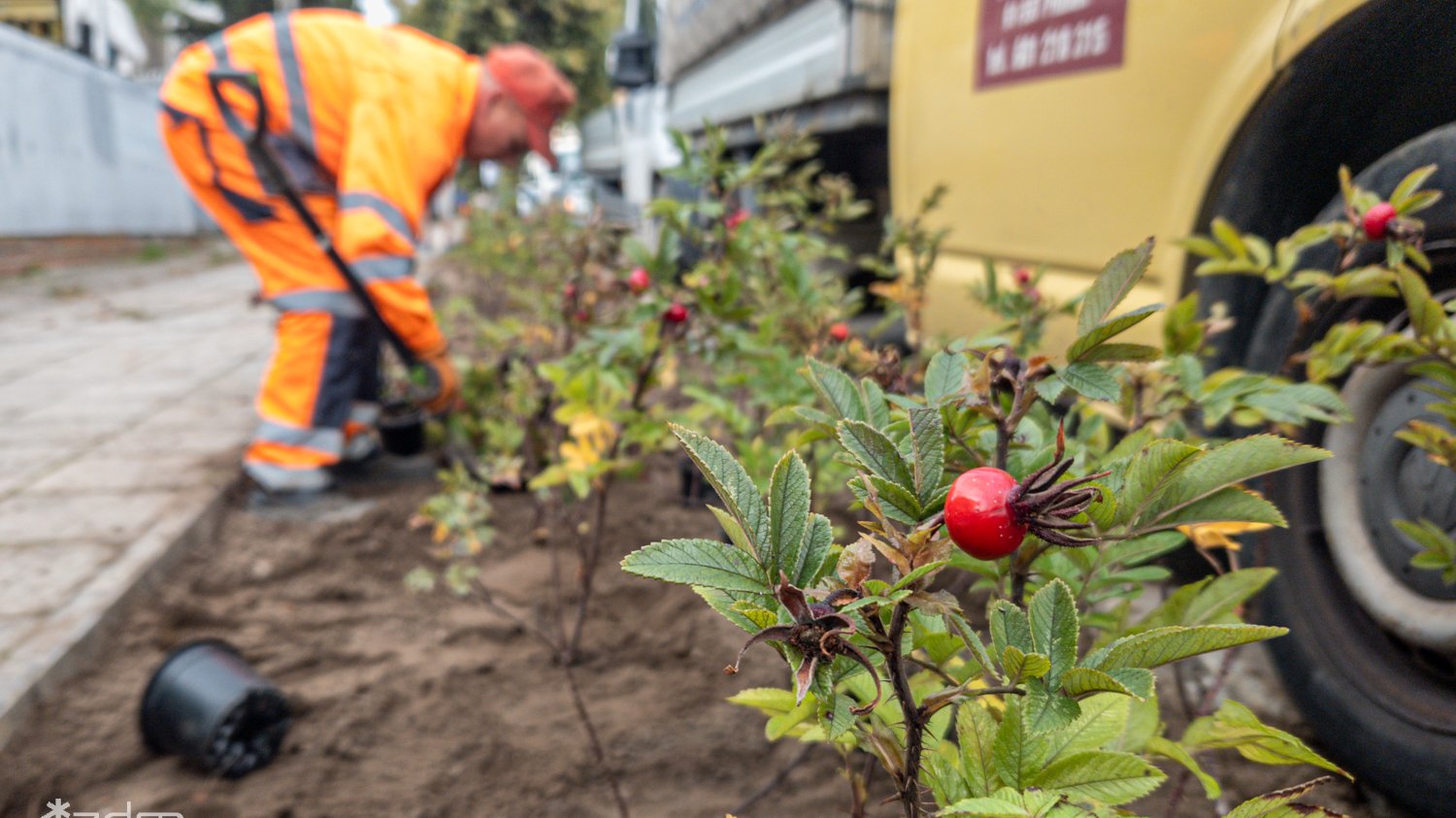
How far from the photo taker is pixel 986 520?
1.65 ft

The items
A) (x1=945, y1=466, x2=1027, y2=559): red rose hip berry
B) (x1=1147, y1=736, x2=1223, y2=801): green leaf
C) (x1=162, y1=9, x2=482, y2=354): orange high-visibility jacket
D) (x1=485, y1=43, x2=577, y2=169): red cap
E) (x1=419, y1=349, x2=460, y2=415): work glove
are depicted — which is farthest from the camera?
(x1=485, y1=43, x2=577, y2=169): red cap

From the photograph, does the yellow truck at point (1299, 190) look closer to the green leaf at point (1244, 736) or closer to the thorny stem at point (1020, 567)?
the green leaf at point (1244, 736)

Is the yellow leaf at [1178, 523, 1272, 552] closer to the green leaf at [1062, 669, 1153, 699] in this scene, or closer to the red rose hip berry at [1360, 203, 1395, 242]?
the red rose hip berry at [1360, 203, 1395, 242]

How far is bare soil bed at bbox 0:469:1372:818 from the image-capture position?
1.59 meters

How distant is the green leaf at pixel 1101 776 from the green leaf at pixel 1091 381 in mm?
263

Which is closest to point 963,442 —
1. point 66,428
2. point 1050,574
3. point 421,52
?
point 1050,574

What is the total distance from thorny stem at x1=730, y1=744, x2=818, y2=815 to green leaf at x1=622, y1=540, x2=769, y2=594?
1024 millimetres

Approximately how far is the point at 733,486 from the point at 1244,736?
58 cm

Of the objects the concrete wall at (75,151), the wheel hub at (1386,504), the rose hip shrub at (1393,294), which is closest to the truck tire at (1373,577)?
the wheel hub at (1386,504)

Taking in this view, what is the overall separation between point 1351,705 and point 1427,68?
1.03m

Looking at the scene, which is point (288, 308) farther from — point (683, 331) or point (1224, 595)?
point (1224, 595)

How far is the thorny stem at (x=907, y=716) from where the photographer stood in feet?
1.97

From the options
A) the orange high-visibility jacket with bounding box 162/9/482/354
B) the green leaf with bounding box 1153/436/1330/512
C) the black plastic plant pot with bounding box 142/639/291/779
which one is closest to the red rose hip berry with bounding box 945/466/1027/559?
the green leaf with bounding box 1153/436/1330/512

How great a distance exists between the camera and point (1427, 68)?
4.64ft
